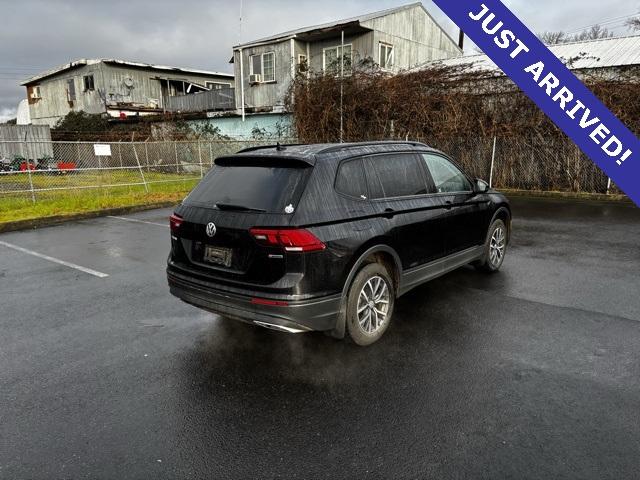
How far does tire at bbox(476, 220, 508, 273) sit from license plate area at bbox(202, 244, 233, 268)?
11.8 ft

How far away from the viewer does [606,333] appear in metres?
4.24

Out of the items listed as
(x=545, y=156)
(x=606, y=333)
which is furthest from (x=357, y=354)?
(x=545, y=156)

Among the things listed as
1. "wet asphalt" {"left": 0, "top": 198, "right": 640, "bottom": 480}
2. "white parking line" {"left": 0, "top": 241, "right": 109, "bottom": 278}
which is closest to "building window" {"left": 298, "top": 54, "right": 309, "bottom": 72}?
"white parking line" {"left": 0, "top": 241, "right": 109, "bottom": 278}

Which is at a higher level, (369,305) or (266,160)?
(266,160)

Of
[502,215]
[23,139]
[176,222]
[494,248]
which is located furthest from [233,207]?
[23,139]

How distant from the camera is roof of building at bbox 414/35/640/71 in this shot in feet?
54.6

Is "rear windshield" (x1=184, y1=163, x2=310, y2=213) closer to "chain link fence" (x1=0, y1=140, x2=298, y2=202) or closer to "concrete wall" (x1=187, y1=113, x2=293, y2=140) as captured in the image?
"chain link fence" (x1=0, y1=140, x2=298, y2=202)

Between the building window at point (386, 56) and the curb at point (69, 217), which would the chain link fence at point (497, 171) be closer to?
the curb at point (69, 217)

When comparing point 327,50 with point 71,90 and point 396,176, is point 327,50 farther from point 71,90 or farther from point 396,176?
point 71,90

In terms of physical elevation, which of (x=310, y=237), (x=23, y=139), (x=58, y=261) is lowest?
(x=58, y=261)

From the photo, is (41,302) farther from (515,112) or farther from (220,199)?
(515,112)

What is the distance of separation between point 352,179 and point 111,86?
34.2m

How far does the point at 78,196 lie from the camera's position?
43.8ft

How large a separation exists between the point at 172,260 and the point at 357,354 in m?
1.91
